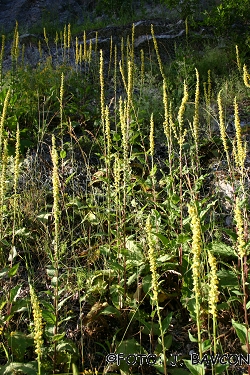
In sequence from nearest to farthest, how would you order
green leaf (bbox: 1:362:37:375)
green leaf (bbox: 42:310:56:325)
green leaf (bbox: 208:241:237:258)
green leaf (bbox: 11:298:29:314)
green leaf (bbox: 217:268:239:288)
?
green leaf (bbox: 1:362:37:375) < green leaf (bbox: 42:310:56:325) < green leaf (bbox: 11:298:29:314) < green leaf (bbox: 217:268:239:288) < green leaf (bbox: 208:241:237:258)

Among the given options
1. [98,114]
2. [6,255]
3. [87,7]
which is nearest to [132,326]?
[6,255]

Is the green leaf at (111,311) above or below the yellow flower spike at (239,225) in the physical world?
below

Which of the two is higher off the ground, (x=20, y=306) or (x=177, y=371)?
(x=20, y=306)

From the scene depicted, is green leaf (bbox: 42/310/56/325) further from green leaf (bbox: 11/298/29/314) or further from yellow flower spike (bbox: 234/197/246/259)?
yellow flower spike (bbox: 234/197/246/259)

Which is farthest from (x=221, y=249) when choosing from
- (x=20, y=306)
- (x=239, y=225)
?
Result: (x=20, y=306)

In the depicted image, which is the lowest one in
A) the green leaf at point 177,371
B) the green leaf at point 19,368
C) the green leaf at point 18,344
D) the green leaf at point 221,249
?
the green leaf at point 177,371

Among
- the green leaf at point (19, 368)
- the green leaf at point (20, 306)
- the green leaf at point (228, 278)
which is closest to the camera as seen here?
the green leaf at point (19, 368)

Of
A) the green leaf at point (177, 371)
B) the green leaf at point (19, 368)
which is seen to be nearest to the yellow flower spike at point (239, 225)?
the green leaf at point (177, 371)

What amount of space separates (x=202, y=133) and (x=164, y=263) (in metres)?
2.80

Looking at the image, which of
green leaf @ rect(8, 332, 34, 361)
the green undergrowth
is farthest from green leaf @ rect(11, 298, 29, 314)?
green leaf @ rect(8, 332, 34, 361)

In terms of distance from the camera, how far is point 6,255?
9.57 feet

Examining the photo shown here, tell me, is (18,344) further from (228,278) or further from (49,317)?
(228,278)

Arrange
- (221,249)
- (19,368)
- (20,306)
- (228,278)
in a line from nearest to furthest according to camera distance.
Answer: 1. (19,368)
2. (20,306)
3. (228,278)
4. (221,249)

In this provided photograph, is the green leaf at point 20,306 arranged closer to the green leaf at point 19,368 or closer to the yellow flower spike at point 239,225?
the green leaf at point 19,368
